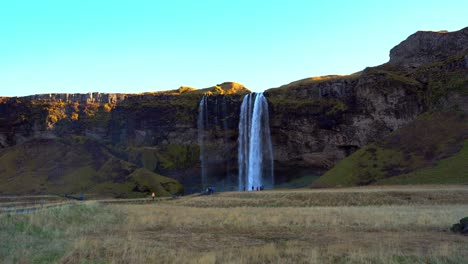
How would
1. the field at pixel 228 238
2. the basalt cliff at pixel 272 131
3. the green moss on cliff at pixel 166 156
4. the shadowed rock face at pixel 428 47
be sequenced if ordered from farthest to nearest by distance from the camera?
1. the shadowed rock face at pixel 428 47
2. the green moss on cliff at pixel 166 156
3. the basalt cliff at pixel 272 131
4. the field at pixel 228 238

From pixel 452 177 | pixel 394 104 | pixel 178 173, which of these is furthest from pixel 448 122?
pixel 178 173

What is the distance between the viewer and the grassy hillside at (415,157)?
Answer: 5662 cm

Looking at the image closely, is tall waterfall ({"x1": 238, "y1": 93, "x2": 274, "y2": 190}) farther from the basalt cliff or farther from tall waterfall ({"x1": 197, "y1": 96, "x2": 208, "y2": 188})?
tall waterfall ({"x1": 197, "y1": 96, "x2": 208, "y2": 188})

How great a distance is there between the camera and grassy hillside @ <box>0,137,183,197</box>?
78500mm

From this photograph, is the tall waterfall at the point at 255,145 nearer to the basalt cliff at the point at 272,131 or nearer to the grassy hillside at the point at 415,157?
the basalt cliff at the point at 272,131

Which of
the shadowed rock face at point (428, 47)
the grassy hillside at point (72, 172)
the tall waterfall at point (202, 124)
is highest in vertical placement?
the shadowed rock face at point (428, 47)

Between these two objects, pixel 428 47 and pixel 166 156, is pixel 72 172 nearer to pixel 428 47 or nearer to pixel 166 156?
pixel 166 156

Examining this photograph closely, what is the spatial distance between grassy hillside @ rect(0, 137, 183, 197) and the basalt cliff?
21 cm

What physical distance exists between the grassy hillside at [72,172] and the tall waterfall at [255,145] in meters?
13.5

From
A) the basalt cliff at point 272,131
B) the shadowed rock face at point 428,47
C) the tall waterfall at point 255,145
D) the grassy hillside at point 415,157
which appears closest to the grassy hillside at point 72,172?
the basalt cliff at point 272,131

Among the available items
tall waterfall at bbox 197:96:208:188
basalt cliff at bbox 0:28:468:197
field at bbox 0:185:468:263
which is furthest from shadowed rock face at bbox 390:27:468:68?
field at bbox 0:185:468:263

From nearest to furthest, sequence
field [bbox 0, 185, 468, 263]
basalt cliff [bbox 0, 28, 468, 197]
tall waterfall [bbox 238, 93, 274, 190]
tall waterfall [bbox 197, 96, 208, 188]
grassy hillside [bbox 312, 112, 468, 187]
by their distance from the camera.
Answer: field [bbox 0, 185, 468, 263] → grassy hillside [bbox 312, 112, 468, 187] → basalt cliff [bbox 0, 28, 468, 197] → tall waterfall [bbox 238, 93, 274, 190] → tall waterfall [bbox 197, 96, 208, 188]

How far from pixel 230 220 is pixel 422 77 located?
216 ft

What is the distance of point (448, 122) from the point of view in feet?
222
